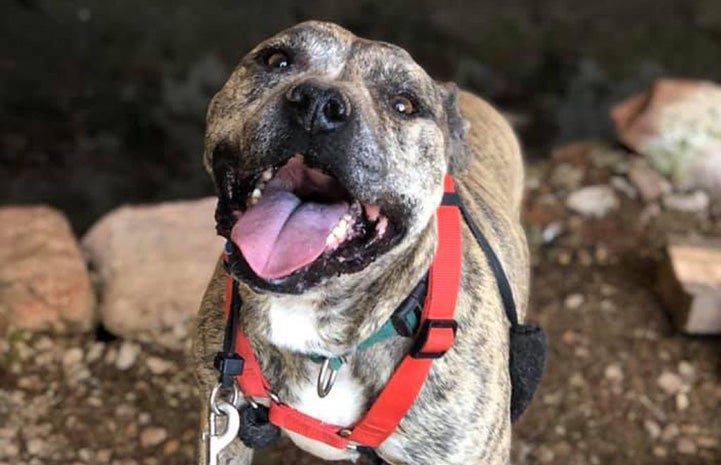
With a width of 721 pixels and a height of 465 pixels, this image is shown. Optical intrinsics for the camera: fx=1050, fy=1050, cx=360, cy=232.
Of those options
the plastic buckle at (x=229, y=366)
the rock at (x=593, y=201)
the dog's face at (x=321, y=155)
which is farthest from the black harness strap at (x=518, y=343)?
the rock at (x=593, y=201)

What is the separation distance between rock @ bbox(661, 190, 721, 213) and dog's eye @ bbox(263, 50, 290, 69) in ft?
9.85

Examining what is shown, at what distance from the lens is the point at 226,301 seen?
8.66 ft

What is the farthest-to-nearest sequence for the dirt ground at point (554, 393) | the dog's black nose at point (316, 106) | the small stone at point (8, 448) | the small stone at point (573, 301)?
1. the small stone at point (573, 301)
2. the dirt ground at point (554, 393)
3. the small stone at point (8, 448)
4. the dog's black nose at point (316, 106)

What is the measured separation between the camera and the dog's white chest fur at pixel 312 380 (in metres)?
2.50

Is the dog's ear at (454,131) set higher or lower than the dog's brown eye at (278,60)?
lower

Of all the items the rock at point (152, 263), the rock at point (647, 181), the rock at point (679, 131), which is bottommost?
the rock at point (152, 263)

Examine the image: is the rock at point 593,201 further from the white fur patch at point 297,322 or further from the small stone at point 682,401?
the white fur patch at point 297,322

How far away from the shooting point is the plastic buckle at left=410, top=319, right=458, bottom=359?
2.46 meters

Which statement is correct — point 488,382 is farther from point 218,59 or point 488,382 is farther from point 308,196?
point 218,59

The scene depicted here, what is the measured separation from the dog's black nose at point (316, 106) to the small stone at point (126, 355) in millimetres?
2071

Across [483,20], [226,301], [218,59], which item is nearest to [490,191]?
[226,301]

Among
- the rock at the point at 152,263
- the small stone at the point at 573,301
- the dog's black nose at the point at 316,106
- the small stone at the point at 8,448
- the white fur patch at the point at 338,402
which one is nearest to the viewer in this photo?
the dog's black nose at the point at 316,106

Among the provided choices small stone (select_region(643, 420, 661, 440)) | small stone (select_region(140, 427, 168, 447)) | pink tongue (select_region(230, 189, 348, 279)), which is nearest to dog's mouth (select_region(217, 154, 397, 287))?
pink tongue (select_region(230, 189, 348, 279))

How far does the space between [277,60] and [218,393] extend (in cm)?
84
